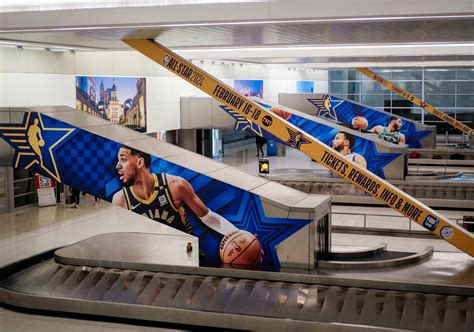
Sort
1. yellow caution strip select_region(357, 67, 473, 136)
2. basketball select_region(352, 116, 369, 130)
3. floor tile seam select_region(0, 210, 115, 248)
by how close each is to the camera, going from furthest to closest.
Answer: basketball select_region(352, 116, 369, 130) → yellow caution strip select_region(357, 67, 473, 136) → floor tile seam select_region(0, 210, 115, 248)

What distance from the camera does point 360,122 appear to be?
→ 34875 millimetres

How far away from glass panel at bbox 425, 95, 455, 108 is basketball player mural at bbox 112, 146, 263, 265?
39588mm

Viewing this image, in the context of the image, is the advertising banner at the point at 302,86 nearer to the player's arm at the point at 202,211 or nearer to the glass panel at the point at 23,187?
the glass panel at the point at 23,187

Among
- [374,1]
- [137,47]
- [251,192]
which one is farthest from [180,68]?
[374,1]

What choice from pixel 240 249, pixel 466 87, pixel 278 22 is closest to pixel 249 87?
pixel 466 87

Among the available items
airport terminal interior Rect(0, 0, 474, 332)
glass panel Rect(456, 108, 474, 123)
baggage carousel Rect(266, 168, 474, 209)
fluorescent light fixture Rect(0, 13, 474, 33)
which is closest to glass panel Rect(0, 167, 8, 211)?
airport terminal interior Rect(0, 0, 474, 332)

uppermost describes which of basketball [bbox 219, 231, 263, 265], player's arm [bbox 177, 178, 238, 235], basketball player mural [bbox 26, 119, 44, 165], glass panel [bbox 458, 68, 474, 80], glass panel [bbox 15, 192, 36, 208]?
glass panel [bbox 458, 68, 474, 80]

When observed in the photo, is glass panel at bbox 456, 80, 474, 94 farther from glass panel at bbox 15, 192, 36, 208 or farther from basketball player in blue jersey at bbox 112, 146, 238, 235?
basketball player in blue jersey at bbox 112, 146, 238, 235

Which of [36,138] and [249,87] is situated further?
[249,87]

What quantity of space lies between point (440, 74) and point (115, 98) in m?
31.0

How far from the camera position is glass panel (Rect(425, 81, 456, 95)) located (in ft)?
161

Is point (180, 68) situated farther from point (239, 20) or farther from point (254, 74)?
point (254, 74)

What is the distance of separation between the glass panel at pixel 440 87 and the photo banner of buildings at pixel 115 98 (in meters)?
28.6

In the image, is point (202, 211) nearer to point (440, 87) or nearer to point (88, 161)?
point (88, 161)
